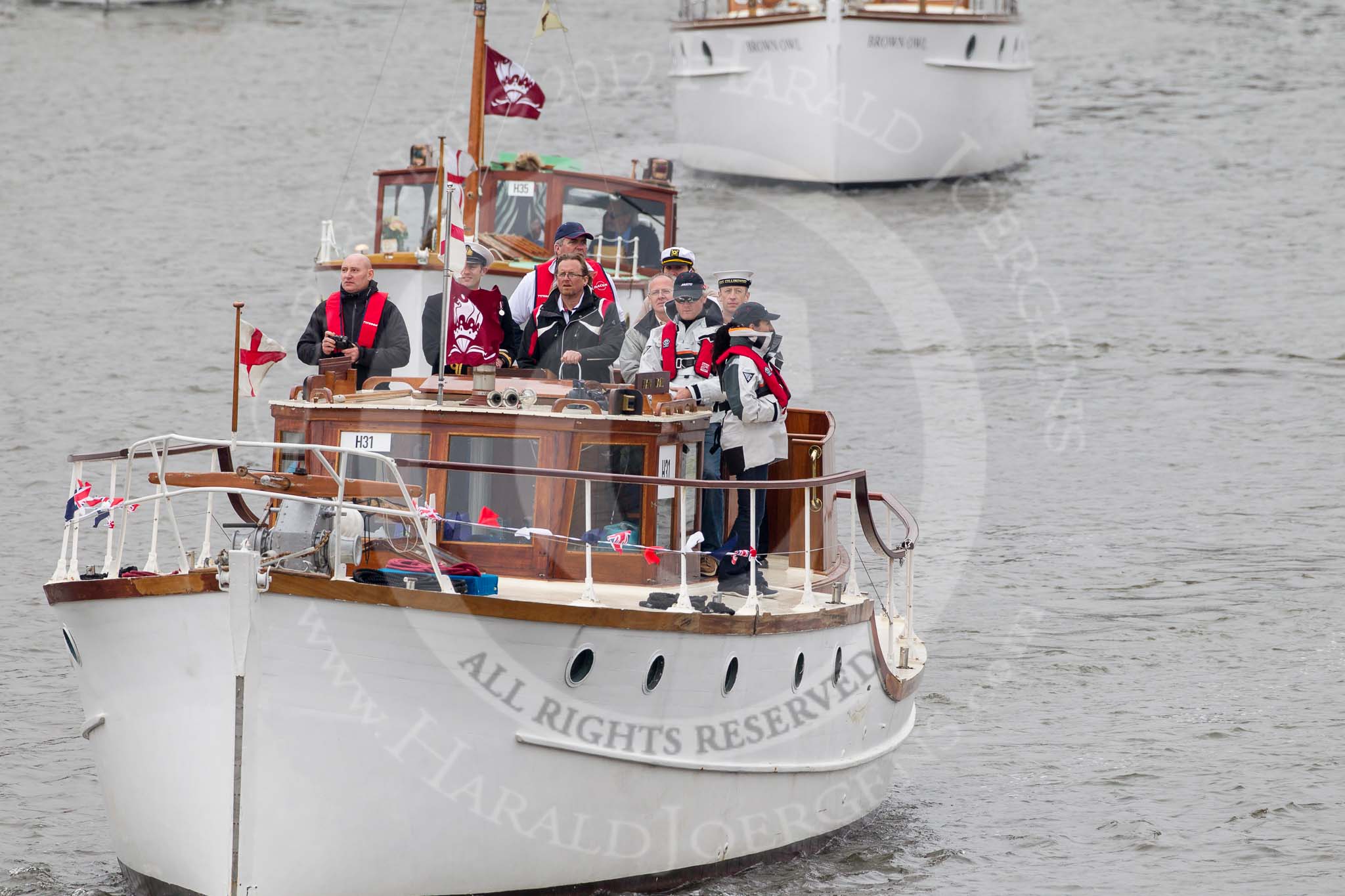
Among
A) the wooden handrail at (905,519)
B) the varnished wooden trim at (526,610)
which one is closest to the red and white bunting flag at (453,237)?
→ the varnished wooden trim at (526,610)

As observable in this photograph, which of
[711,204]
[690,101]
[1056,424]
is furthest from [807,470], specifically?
[690,101]

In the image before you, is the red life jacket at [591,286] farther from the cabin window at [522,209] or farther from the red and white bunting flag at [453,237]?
the cabin window at [522,209]

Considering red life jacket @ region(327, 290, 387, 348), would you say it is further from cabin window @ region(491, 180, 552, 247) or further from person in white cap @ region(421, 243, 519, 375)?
cabin window @ region(491, 180, 552, 247)

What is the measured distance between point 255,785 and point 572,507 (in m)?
2.57

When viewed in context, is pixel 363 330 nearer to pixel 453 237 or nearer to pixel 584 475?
pixel 453 237

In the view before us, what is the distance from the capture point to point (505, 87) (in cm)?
1922

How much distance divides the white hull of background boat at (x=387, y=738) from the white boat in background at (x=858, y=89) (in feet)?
94.9

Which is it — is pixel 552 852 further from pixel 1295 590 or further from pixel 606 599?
pixel 1295 590

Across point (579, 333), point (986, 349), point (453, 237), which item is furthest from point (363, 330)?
point (986, 349)

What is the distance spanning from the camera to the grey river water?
537 inches

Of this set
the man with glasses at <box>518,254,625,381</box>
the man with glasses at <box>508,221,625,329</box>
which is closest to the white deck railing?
the man with glasses at <box>518,254,625,381</box>

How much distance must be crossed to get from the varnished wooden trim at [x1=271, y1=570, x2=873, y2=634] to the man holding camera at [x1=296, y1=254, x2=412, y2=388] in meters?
2.56

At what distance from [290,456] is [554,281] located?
90.9 inches

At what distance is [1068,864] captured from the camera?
12.5 m
